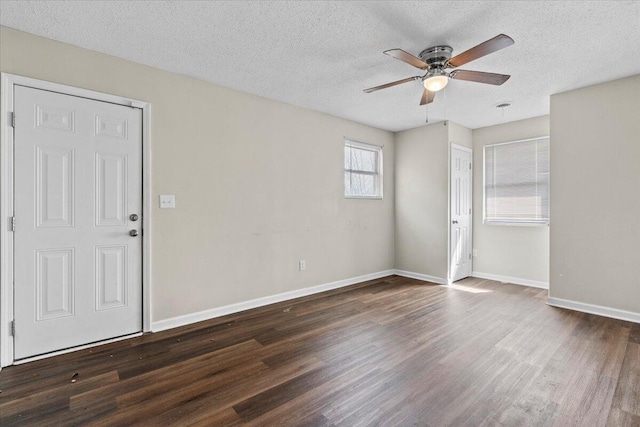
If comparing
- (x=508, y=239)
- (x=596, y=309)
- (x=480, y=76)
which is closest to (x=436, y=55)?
(x=480, y=76)

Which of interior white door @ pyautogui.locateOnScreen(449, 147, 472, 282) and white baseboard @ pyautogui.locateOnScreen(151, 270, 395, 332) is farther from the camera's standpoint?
interior white door @ pyautogui.locateOnScreen(449, 147, 472, 282)

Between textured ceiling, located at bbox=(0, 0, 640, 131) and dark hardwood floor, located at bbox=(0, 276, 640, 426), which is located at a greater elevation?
textured ceiling, located at bbox=(0, 0, 640, 131)

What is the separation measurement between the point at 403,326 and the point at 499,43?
2533 mm

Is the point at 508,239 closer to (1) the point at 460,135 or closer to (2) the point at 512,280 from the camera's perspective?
(2) the point at 512,280

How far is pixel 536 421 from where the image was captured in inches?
66.7

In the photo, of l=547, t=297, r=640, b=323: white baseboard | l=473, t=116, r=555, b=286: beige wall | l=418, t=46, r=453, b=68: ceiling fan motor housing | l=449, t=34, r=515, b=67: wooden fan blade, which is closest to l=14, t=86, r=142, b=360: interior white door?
l=418, t=46, r=453, b=68: ceiling fan motor housing

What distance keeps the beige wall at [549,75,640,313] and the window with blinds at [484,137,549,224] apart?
896 millimetres

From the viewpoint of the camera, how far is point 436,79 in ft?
8.30

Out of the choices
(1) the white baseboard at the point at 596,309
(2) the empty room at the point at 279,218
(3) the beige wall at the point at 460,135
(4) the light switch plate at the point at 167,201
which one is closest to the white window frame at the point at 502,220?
(2) the empty room at the point at 279,218

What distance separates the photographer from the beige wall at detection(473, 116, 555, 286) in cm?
451

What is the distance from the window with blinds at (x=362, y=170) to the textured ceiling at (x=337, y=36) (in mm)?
1448

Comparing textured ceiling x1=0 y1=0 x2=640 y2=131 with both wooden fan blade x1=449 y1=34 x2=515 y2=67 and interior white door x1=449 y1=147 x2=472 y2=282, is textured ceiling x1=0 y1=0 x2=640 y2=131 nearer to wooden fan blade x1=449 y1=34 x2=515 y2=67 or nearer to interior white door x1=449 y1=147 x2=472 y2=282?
wooden fan blade x1=449 y1=34 x2=515 y2=67

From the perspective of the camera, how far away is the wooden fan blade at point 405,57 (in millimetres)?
2109

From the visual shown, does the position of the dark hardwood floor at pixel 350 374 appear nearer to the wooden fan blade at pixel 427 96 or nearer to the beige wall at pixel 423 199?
the beige wall at pixel 423 199
